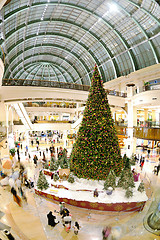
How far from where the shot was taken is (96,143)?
340 inches

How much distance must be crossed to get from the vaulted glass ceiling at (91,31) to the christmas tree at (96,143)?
1101 cm

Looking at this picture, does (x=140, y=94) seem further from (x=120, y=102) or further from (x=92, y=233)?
(x=92, y=233)

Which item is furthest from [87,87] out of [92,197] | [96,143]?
[92,197]

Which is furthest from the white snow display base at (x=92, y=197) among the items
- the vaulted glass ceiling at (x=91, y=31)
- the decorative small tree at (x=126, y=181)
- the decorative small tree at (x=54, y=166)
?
the vaulted glass ceiling at (x=91, y=31)

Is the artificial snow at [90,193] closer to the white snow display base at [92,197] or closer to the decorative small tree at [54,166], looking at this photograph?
the white snow display base at [92,197]

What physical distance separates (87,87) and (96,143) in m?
8.73

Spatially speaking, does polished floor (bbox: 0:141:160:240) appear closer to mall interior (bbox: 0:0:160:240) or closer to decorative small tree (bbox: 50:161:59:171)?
mall interior (bbox: 0:0:160:240)

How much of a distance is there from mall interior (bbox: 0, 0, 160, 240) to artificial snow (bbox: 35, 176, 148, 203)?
0.48 m

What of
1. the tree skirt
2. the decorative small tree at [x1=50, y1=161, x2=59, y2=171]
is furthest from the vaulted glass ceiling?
the tree skirt

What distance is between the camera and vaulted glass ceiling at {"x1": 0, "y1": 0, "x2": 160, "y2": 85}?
54.2 ft

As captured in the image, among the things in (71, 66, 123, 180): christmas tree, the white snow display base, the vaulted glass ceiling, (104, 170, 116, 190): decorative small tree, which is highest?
the vaulted glass ceiling

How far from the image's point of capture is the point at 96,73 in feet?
30.8

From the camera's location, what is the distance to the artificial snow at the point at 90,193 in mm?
7465

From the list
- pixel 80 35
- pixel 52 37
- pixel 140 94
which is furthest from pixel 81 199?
pixel 52 37
